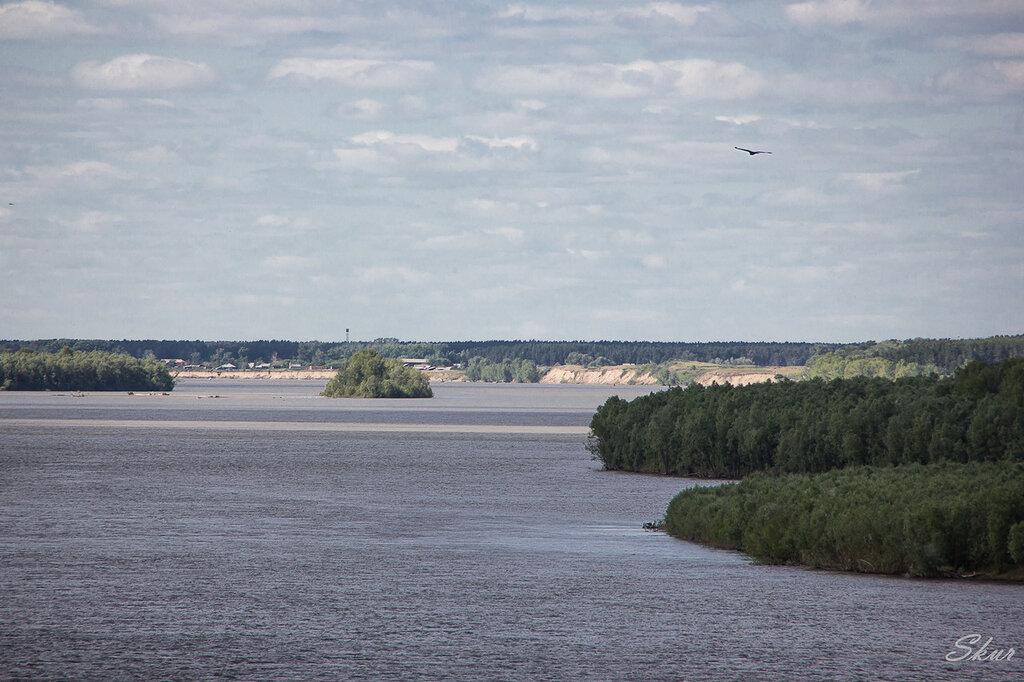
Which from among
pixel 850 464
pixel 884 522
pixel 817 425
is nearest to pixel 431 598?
pixel 884 522

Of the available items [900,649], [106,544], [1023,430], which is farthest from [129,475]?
[900,649]

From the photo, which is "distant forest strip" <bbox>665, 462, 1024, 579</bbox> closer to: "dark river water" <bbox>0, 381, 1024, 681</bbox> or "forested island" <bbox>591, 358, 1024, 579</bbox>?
"forested island" <bbox>591, 358, 1024, 579</bbox>

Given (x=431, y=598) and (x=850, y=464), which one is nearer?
(x=431, y=598)
